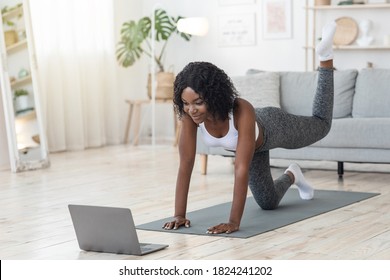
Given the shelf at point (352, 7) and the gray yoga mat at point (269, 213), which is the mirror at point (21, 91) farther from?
the shelf at point (352, 7)

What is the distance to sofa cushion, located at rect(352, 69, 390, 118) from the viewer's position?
6051 mm

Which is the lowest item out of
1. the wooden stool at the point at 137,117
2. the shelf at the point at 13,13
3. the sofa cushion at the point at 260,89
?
the wooden stool at the point at 137,117

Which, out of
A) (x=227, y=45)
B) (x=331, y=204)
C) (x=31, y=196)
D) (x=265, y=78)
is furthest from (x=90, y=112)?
(x=331, y=204)

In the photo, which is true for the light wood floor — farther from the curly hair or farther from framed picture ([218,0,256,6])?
framed picture ([218,0,256,6])

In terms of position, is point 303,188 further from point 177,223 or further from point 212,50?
point 212,50

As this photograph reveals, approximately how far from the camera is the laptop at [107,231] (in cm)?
335

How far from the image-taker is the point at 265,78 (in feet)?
20.8

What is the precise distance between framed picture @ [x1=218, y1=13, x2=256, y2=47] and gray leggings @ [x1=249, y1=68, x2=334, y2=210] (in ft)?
13.4

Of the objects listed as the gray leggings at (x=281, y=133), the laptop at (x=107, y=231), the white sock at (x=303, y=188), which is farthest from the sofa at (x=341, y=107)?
the laptop at (x=107, y=231)

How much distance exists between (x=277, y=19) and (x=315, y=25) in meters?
0.43

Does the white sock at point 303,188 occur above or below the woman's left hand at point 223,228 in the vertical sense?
below

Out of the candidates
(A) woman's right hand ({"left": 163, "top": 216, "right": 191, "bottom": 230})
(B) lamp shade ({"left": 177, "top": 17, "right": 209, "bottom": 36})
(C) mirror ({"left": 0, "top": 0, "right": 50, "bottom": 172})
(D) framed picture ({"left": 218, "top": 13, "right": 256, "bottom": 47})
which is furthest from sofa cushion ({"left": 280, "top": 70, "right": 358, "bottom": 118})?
(A) woman's right hand ({"left": 163, "top": 216, "right": 191, "bottom": 230})

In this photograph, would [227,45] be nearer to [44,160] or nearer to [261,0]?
[261,0]

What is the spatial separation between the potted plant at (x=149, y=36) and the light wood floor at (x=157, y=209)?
3.57 feet
